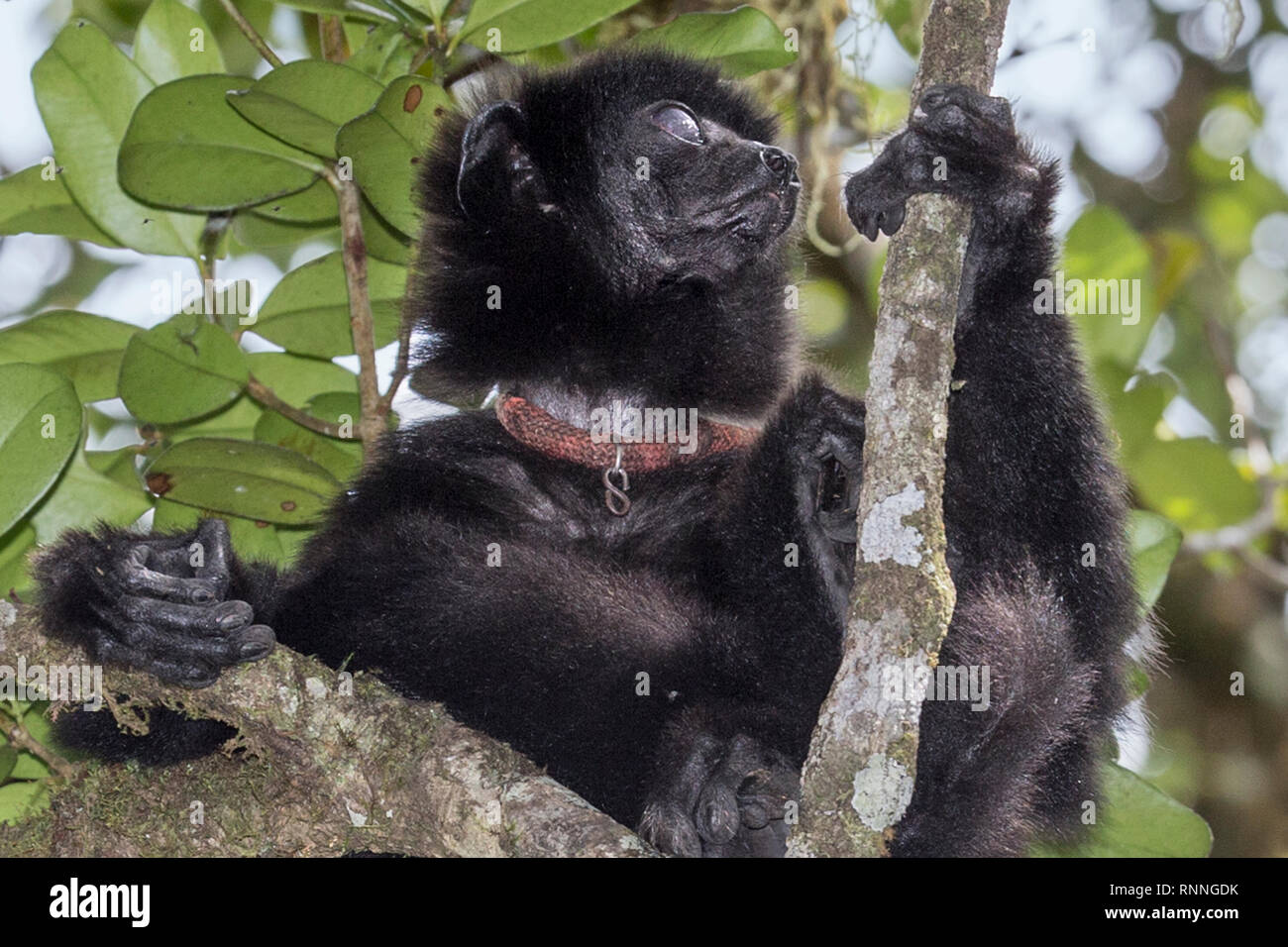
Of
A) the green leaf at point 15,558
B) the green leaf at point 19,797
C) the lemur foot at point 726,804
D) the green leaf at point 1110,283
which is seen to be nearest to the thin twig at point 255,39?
the green leaf at point 15,558

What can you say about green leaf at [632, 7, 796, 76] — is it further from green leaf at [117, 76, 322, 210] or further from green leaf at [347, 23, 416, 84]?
green leaf at [117, 76, 322, 210]

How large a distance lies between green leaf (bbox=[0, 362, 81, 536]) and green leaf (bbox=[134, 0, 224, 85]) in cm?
119

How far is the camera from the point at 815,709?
10.4 ft

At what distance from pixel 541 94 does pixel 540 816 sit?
2470mm

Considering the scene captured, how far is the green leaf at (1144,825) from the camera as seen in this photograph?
3896 mm

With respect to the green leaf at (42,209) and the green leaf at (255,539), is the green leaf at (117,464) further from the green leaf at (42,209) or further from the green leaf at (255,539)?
the green leaf at (42,209)

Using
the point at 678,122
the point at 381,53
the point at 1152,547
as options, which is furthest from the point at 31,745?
the point at 1152,547

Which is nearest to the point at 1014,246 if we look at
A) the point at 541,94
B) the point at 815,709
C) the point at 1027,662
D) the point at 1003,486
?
the point at 1003,486

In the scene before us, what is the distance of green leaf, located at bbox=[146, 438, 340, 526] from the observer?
3.88 metres

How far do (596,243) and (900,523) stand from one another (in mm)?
1773

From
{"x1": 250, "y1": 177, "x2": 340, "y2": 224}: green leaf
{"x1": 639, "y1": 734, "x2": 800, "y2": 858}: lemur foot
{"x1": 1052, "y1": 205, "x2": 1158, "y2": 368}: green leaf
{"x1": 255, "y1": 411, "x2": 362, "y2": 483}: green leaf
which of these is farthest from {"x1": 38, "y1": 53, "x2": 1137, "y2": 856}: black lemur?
{"x1": 1052, "y1": 205, "x2": 1158, "y2": 368}: green leaf

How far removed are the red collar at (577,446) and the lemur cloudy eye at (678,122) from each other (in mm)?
943

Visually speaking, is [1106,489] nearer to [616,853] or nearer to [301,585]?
[616,853]

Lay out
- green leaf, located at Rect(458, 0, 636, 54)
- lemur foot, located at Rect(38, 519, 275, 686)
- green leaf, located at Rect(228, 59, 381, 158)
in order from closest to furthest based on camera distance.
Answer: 1. lemur foot, located at Rect(38, 519, 275, 686)
2. green leaf, located at Rect(228, 59, 381, 158)
3. green leaf, located at Rect(458, 0, 636, 54)
